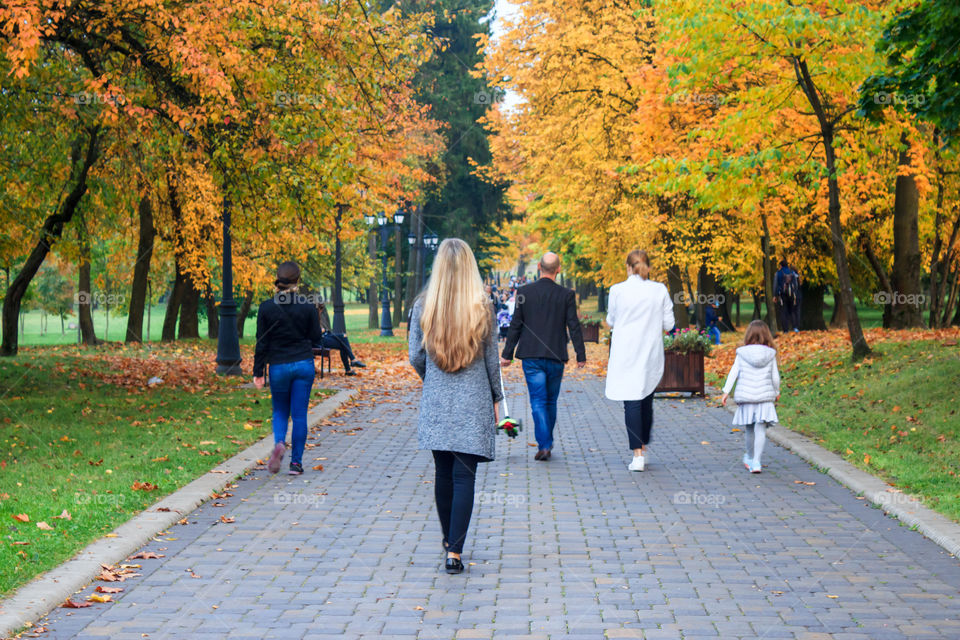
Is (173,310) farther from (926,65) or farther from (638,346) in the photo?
(926,65)

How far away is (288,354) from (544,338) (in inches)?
101

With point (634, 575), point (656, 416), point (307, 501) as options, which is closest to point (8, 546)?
point (307, 501)

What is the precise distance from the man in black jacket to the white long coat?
43 centimetres

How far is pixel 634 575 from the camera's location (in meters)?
6.02

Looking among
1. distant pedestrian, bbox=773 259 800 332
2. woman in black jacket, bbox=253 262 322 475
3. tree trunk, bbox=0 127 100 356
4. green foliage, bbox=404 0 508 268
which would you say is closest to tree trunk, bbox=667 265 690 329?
distant pedestrian, bbox=773 259 800 332

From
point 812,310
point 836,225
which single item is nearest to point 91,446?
point 836,225

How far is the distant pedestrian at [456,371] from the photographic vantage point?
6.05m

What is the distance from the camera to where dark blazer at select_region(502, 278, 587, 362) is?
10117 millimetres

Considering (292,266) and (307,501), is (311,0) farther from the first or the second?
(307,501)

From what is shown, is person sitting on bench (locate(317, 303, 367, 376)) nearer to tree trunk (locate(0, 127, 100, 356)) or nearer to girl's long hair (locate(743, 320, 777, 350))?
tree trunk (locate(0, 127, 100, 356))

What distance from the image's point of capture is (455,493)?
20.1ft

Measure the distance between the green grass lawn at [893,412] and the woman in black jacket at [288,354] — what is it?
5338 millimetres

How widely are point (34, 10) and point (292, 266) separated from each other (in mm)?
3975

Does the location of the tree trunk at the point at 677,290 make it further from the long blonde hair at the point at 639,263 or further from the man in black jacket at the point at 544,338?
the long blonde hair at the point at 639,263
